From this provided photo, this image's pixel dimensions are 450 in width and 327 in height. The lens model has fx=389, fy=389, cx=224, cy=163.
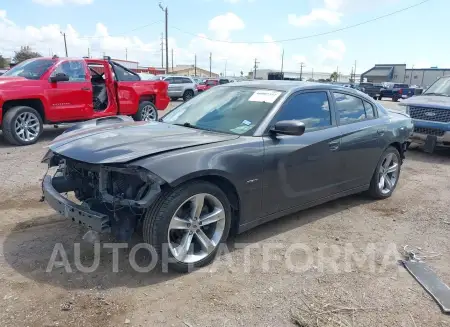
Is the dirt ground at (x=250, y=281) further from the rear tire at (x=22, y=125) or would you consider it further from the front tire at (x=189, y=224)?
the rear tire at (x=22, y=125)

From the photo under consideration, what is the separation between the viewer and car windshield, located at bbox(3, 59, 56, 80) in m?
8.33

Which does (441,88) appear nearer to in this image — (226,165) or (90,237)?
(226,165)

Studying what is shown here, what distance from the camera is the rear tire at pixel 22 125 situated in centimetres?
783

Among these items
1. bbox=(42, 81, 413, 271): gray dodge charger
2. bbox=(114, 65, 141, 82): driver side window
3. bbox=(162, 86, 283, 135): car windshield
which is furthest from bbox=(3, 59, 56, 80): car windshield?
bbox=(162, 86, 283, 135): car windshield

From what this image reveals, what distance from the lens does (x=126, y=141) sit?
10.8 ft

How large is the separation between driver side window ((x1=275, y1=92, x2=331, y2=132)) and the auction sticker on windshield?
14 cm

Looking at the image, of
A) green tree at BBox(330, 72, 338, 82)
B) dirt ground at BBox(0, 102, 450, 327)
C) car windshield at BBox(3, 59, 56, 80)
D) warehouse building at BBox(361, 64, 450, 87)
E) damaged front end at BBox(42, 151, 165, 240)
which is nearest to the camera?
dirt ground at BBox(0, 102, 450, 327)

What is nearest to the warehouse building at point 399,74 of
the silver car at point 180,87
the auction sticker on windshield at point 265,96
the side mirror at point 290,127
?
the silver car at point 180,87

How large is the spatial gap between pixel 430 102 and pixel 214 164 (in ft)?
23.3

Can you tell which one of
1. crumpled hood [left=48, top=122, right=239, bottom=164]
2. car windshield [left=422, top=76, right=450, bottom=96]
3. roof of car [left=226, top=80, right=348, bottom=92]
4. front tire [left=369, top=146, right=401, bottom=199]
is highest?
roof of car [left=226, top=80, right=348, bottom=92]

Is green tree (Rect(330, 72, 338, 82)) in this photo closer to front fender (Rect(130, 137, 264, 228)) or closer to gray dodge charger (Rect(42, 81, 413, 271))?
gray dodge charger (Rect(42, 81, 413, 271))

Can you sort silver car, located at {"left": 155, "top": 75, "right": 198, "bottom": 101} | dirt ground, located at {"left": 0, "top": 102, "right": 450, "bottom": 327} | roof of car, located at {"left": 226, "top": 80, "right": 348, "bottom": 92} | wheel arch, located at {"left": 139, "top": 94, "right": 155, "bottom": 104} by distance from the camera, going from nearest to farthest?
dirt ground, located at {"left": 0, "top": 102, "right": 450, "bottom": 327}, roof of car, located at {"left": 226, "top": 80, "right": 348, "bottom": 92}, wheel arch, located at {"left": 139, "top": 94, "right": 155, "bottom": 104}, silver car, located at {"left": 155, "top": 75, "right": 198, "bottom": 101}

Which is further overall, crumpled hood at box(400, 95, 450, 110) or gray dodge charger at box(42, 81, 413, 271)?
crumpled hood at box(400, 95, 450, 110)

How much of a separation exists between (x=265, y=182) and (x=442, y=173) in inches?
195
